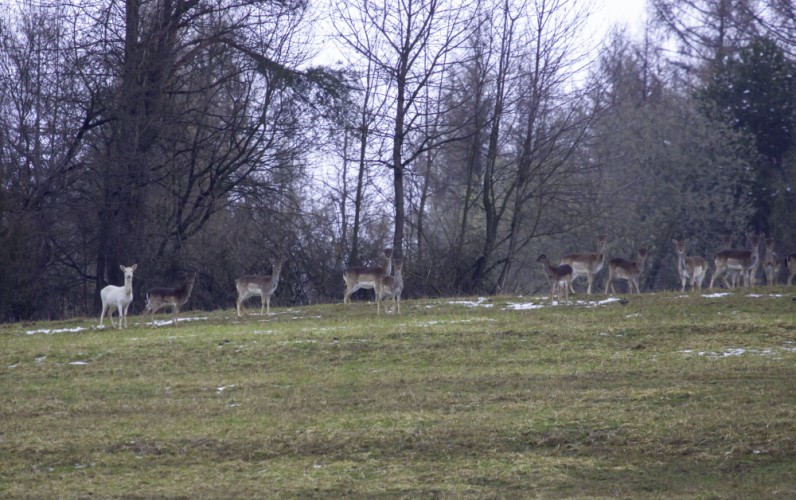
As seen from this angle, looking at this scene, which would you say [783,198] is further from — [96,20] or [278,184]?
[96,20]

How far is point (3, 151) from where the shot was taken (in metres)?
31.2

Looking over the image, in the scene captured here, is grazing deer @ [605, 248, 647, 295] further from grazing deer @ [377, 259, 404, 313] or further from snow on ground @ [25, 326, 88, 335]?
snow on ground @ [25, 326, 88, 335]

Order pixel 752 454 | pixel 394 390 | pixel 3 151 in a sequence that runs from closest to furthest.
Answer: pixel 752 454 → pixel 394 390 → pixel 3 151

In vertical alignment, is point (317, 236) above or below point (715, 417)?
above

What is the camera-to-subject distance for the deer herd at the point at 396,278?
2233 cm

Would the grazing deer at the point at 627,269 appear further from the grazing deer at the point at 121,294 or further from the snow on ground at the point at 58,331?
the snow on ground at the point at 58,331

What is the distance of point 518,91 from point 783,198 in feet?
49.8

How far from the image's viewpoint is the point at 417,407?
13680 mm

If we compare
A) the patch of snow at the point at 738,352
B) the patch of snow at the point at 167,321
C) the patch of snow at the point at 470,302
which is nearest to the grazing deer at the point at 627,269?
the patch of snow at the point at 470,302

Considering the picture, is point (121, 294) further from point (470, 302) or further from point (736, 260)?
point (736, 260)

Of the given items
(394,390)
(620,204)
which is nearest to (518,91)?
(620,204)

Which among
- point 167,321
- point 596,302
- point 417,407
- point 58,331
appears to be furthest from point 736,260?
point 58,331

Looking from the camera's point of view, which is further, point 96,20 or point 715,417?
point 96,20

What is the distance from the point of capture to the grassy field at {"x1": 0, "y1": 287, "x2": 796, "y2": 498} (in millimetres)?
10867
